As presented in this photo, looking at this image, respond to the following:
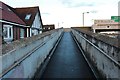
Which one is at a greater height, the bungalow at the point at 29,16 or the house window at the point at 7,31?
the bungalow at the point at 29,16

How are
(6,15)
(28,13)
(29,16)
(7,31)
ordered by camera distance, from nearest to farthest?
1. (7,31)
2. (6,15)
3. (29,16)
4. (28,13)

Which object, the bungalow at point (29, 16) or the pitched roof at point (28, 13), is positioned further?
the pitched roof at point (28, 13)

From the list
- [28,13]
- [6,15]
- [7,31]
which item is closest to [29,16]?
[28,13]

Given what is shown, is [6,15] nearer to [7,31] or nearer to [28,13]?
[7,31]

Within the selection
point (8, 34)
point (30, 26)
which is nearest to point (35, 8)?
point (30, 26)

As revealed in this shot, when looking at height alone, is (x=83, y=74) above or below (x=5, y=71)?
below

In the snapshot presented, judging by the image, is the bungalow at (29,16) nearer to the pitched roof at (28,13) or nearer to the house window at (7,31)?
the pitched roof at (28,13)

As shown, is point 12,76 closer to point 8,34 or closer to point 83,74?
point 83,74

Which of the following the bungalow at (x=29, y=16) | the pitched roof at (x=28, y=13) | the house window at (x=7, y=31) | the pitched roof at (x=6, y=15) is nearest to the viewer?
the house window at (x=7, y=31)

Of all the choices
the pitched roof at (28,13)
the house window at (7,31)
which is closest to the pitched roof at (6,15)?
the house window at (7,31)

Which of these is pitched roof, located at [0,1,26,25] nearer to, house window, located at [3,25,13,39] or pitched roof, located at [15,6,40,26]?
house window, located at [3,25,13,39]

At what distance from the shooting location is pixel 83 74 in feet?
25.1

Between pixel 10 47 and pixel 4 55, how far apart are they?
2.41 ft

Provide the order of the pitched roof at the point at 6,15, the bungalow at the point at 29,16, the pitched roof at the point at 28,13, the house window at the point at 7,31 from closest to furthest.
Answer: the house window at the point at 7,31
the pitched roof at the point at 6,15
the bungalow at the point at 29,16
the pitched roof at the point at 28,13
